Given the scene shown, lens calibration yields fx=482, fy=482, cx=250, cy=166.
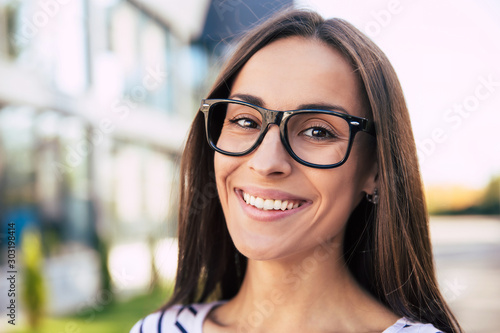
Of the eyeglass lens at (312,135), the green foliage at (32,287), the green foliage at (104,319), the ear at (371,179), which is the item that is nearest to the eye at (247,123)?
the eyeglass lens at (312,135)

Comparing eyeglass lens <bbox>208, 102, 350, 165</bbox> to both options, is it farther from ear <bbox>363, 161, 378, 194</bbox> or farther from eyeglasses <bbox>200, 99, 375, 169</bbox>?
ear <bbox>363, 161, 378, 194</bbox>

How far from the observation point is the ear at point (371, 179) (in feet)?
6.06

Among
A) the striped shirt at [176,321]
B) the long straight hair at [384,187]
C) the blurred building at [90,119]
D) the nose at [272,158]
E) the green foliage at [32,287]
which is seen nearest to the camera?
the nose at [272,158]

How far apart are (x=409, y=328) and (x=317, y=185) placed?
60 cm

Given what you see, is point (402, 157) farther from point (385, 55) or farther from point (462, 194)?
point (462, 194)

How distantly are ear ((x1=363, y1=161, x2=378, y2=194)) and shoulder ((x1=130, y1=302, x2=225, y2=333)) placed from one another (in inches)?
34.0

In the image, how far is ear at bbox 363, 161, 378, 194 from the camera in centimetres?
185

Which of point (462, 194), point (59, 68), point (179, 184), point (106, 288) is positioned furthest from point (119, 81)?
point (462, 194)

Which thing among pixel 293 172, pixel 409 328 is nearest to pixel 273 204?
pixel 293 172

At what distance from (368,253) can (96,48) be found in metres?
10.1

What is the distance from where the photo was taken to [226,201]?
1.87 metres

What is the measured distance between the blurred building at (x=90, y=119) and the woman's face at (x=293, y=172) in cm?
428

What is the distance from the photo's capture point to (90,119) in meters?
10.4

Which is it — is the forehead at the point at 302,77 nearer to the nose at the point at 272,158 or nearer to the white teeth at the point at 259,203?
the nose at the point at 272,158
